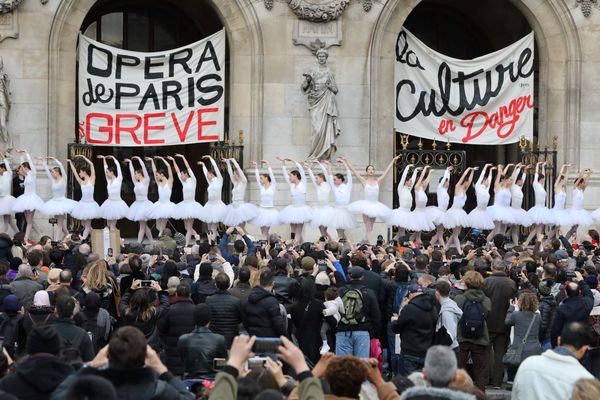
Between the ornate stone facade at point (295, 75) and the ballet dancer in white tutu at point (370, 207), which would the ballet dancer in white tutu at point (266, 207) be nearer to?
the ballet dancer in white tutu at point (370, 207)

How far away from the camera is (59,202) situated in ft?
84.0

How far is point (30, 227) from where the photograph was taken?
1004 inches

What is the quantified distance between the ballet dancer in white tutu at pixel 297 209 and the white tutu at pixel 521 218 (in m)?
4.42

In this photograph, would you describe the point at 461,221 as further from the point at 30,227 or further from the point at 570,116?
the point at 30,227

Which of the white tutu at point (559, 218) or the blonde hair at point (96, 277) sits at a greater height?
the white tutu at point (559, 218)

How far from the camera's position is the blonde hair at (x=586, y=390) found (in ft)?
25.5

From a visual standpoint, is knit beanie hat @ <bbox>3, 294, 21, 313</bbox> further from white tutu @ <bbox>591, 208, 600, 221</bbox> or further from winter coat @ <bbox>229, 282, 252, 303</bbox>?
white tutu @ <bbox>591, 208, 600, 221</bbox>

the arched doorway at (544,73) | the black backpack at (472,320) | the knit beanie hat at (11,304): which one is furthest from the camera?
the arched doorway at (544,73)

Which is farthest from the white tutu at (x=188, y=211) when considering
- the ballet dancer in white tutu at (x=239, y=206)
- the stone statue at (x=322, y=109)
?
the stone statue at (x=322, y=109)

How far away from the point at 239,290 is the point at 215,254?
3062mm

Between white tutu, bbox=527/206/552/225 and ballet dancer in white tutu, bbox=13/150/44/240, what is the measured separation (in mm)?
10325

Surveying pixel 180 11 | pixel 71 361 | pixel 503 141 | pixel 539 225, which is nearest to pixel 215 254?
pixel 71 361

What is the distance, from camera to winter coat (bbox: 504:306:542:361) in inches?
545

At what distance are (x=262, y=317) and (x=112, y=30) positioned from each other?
20.6 m
